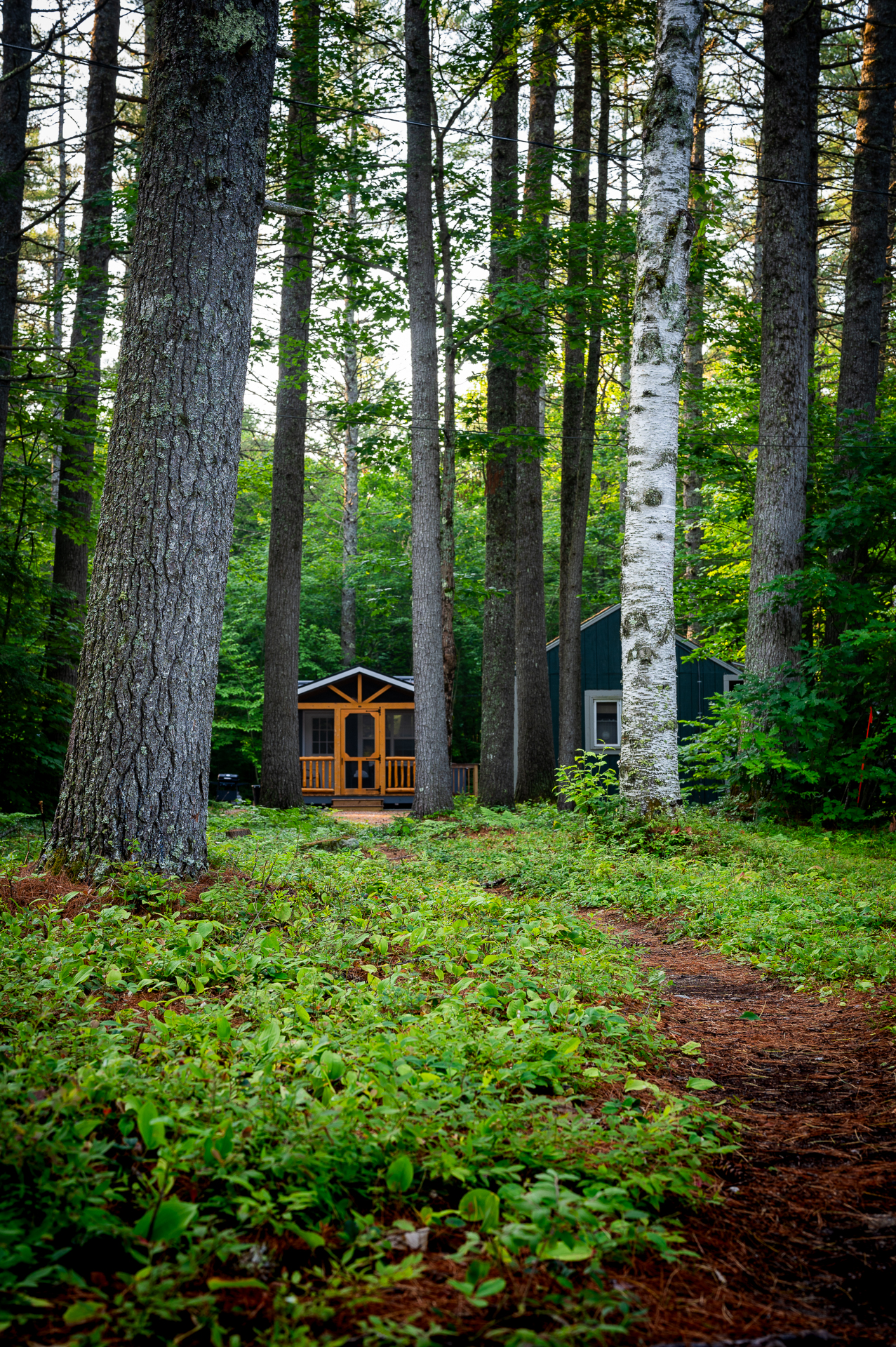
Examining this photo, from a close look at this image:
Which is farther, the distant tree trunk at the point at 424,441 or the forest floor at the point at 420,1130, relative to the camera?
the distant tree trunk at the point at 424,441

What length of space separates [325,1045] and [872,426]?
10099 millimetres

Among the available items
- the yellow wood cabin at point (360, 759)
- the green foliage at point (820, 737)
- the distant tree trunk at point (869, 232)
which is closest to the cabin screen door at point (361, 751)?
the yellow wood cabin at point (360, 759)

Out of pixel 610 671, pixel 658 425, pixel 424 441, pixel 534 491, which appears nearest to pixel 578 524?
pixel 534 491

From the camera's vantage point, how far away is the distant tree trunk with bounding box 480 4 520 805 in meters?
12.0

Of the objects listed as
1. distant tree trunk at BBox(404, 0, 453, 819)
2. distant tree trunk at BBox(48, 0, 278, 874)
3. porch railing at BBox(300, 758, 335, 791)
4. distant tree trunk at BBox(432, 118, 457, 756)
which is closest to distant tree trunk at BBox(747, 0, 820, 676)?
distant tree trunk at BBox(404, 0, 453, 819)

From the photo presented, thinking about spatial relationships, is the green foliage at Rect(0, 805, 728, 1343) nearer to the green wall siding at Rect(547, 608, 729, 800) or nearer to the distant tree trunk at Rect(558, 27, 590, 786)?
the distant tree trunk at Rect(558, 27, 590, 786)

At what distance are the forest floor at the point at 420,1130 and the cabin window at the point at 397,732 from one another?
21139mm

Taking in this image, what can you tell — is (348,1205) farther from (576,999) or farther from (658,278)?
(658,278)

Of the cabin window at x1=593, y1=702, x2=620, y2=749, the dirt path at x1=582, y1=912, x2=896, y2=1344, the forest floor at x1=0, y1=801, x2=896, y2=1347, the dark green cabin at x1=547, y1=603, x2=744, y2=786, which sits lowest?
the dirt path at x1=582, y1=912, x2=896, y2=1344

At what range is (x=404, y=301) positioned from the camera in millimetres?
12609

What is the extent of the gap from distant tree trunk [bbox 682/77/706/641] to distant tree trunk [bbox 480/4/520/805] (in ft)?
8.50

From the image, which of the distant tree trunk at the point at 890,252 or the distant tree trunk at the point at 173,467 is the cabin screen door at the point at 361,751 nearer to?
the distant tree trunk at the point at 890,252

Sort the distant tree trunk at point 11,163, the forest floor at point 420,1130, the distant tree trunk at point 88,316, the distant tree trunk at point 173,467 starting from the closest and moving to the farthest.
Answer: the forest floor at point 420,1130 < the distant tree trunk at point 173,467 < the distant tree trunk at point 11,163 < the distant tree trunk at point 88,316

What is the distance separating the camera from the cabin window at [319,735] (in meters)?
24.8
